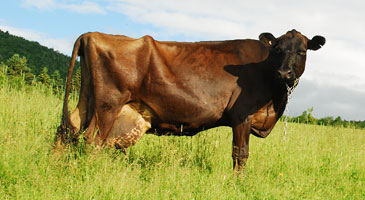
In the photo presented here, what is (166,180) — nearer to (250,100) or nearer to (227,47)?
(250,100)

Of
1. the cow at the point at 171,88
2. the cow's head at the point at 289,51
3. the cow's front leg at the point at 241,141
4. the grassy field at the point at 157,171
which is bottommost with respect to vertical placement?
the grassy field at the point at 157,171

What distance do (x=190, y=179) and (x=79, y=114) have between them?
2129 millimetres

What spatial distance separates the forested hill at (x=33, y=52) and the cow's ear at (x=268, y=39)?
122 m

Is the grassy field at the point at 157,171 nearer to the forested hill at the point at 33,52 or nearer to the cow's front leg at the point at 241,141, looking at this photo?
the cow's front leg at the point at 241,141

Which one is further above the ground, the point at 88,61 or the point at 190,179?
the point at 88,61

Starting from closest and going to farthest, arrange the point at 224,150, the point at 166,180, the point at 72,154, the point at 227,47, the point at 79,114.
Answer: the point at 166,180
the point at 72,154
the point at 79,114
the point at 227,47
the point at 224,150

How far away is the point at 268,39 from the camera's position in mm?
6355

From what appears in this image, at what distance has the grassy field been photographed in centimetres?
473

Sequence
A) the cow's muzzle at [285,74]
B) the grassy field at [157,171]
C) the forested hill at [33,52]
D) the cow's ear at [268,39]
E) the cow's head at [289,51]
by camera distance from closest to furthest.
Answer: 1. the grassy field at [157,171]
2. the cow's muzzle at [285,74]
3. the cow's head at [289,51]
4. the cow's ear at [268,39]
5. the forested hill at [33,52]

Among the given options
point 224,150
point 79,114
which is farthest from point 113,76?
point 224,150

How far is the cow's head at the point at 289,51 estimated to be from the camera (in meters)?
5.78

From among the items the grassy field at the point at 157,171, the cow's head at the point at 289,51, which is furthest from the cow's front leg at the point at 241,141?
the cow's head at the point at 289,51

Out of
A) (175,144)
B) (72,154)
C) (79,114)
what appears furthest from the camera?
(175,144)

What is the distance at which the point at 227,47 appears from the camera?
6.41 meters
